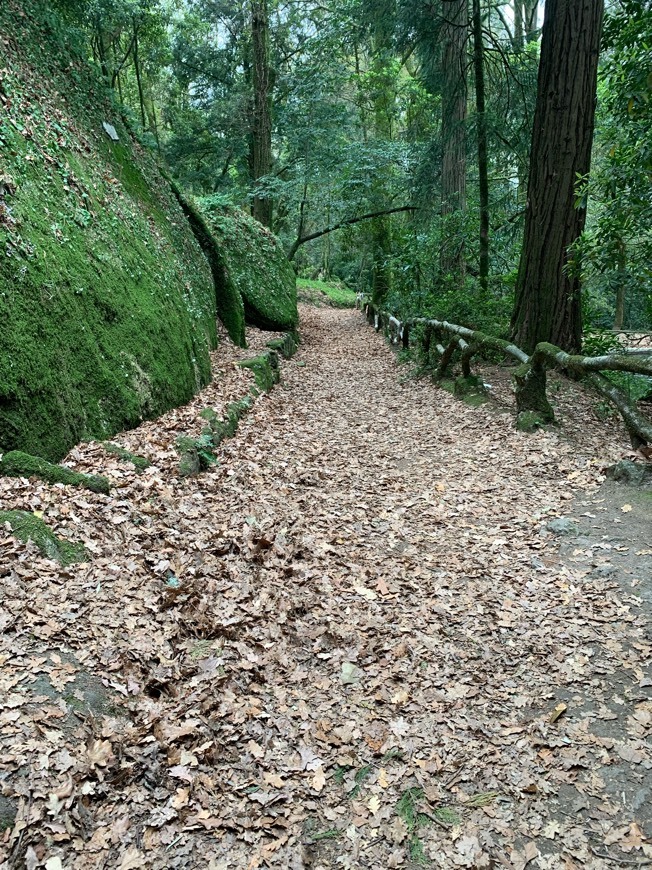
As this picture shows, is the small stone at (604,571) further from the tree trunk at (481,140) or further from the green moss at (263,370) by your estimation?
the tree trunk at (481,140)

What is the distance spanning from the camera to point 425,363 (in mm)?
11016

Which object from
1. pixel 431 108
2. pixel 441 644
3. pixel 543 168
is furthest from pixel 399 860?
pixel 431 108

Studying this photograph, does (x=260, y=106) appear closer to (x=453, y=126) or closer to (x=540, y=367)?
(x=453, y=126)

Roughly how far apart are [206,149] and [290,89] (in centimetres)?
365

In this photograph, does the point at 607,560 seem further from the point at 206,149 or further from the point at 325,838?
the point at 206,149

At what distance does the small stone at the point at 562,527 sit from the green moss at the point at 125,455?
3.53m

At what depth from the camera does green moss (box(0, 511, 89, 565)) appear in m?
3.24

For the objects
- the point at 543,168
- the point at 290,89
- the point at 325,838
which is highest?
the point at 290,89

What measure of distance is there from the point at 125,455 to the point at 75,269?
182 cm

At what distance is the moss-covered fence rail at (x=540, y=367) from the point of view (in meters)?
5.30

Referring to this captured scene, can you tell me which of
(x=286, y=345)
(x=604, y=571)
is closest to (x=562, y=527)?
(x=604, y=571)

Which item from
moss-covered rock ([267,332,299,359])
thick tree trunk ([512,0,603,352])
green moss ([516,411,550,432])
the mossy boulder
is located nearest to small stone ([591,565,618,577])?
green moss ([516,411,550,432])

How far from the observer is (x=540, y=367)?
650 centimetres

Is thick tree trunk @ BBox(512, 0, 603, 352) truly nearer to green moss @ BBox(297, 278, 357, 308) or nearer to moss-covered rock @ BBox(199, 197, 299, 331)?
moss-covered rock @ BBox(199, 197, 299, 331)
